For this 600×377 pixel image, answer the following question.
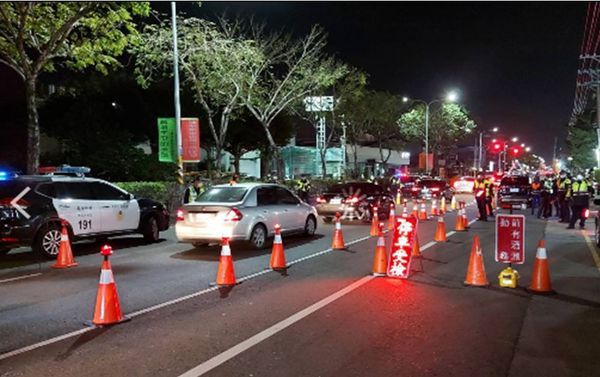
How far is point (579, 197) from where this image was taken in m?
17.3

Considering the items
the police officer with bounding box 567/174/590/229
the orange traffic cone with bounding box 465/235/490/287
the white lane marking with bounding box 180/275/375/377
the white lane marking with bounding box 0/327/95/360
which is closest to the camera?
the white lane marking with bounding box 180/275/375/377

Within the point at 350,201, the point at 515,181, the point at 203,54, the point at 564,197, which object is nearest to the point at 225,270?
the point at 350,201

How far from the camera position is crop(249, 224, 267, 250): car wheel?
12.8 m

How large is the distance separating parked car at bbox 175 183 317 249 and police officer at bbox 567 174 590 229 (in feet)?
29.0

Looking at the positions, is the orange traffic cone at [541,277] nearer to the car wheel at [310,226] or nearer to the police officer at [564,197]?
the car wheel at [310,226]

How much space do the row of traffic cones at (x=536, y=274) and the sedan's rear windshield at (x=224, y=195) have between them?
225 inches

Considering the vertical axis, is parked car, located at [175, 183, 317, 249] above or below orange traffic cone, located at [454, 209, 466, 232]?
above

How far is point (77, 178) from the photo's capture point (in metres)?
12.9

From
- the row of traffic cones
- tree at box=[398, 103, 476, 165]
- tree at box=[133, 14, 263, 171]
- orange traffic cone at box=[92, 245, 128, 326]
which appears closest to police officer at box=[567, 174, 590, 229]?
the row of traffic cones

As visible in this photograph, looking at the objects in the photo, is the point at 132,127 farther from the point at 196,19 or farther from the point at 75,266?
the point at 75,266

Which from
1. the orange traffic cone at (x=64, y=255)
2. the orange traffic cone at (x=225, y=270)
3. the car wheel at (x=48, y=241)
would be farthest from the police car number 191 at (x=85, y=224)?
the orange traffic cone at (x=225, y=270)

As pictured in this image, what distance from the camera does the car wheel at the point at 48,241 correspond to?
38.9 ft

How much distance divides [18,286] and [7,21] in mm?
9513

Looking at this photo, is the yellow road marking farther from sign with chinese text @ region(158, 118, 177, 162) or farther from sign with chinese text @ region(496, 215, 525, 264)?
sign with chinese text @ region(158, 118, 177, 162)
